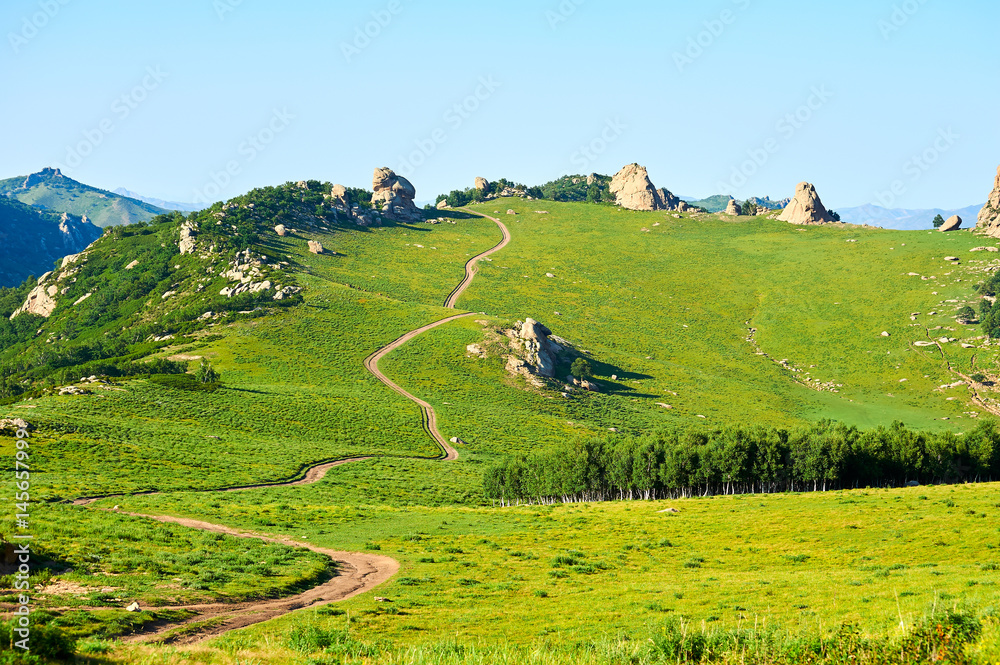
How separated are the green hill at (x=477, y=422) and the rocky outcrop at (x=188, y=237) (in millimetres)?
2242

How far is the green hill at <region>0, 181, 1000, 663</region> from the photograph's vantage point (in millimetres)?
27641

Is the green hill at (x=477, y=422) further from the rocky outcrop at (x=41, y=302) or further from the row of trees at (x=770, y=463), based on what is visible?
the row of trees at (x=770, y=463)

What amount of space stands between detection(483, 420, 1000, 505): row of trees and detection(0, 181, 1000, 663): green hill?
4.21 meters

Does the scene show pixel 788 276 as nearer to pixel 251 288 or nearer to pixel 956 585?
pixel 251 288

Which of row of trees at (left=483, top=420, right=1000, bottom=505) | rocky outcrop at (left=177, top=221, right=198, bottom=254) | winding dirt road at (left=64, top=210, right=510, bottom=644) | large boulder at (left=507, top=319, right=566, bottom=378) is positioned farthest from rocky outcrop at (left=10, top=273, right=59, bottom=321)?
row of trees at (left=483, top=420, right=1000, bottom=505)

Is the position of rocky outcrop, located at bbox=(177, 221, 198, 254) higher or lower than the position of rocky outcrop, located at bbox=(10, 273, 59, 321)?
higher

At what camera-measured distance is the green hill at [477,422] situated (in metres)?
27.6

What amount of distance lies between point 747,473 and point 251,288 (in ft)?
388

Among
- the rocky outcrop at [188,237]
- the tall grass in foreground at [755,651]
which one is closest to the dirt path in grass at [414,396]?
the rocky outcrop at [188,237]

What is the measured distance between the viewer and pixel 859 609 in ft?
76.1

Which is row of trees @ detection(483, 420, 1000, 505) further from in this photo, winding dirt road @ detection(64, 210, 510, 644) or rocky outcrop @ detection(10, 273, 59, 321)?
rocky outcrop @ detection(10, 273, 59, 321)

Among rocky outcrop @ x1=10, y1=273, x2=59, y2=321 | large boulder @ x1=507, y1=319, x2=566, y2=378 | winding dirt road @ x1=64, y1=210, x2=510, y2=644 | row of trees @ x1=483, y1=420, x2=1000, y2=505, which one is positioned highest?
rocky outcrop @ x1=10, y1=273, x2=59, y2=321

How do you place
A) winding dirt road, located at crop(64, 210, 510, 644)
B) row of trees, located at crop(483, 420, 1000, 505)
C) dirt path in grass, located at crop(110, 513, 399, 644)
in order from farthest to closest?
1. row of trees, located at crop(483, 420, 1000, 505)
2. winding dirt road, located at crop(64, 210, 510, 644)
3. dirt path in grass, located at crop(110, 513, 399, 644)

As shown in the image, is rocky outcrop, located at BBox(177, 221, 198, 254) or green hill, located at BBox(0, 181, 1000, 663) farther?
rocky outcrop, located at BBox(177, 221, 198, 254)
